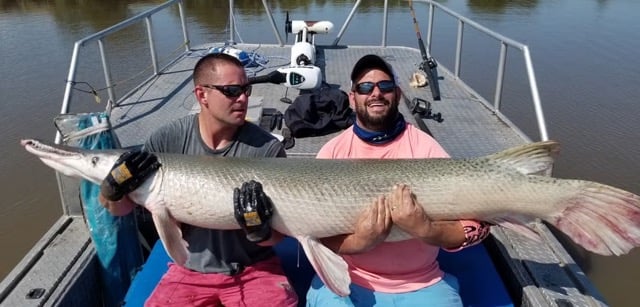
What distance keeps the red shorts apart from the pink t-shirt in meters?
0.48

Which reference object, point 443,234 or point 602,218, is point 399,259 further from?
point 602,218

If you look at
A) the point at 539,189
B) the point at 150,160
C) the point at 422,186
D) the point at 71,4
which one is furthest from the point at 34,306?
the point at 71,4

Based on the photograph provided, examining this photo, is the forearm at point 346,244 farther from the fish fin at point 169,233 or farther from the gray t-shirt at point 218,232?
the fish fin at point 169,233

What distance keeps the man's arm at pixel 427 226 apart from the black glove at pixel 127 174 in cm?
136

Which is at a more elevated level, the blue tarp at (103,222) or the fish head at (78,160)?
the fish head at (78,160)

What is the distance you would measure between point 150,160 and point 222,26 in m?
16.3

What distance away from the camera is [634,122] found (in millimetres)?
9906

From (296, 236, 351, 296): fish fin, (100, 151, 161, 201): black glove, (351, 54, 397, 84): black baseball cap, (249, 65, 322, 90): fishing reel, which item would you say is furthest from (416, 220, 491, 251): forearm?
(249, 65, 322, 90): fishing reel

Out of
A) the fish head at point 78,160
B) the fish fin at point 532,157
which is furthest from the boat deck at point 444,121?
the fish head at point 78,160

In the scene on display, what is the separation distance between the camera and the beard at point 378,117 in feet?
10.5

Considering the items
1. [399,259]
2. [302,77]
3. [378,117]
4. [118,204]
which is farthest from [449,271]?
[302,77]

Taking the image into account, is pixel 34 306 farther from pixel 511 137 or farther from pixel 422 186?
pixel 511 137

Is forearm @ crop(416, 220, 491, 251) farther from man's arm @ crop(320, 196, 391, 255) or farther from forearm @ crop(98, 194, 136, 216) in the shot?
forearm @ crop(98, 194, 136, 216)

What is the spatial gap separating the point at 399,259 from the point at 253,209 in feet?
3.10
